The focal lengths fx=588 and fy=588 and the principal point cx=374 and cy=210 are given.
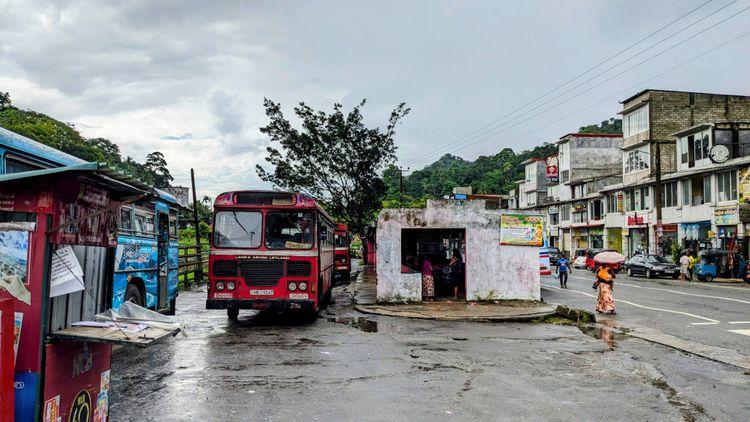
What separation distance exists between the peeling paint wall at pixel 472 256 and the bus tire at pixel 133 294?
7391mm

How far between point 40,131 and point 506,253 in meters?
61.8

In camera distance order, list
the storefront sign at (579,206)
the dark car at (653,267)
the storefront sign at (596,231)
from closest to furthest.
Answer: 1. the dark car at (653,267)
2. the storefront sign at (596,231)
3. the storefront sign at (579,206)

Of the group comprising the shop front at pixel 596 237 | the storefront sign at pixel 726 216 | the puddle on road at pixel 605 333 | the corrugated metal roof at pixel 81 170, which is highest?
the storefront sign at pixel 726 216

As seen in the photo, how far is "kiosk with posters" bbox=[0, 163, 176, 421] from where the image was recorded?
3.80m

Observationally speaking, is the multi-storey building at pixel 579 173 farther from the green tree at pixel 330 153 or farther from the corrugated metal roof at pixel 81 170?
the corrugated metal roof at pixel 81 170

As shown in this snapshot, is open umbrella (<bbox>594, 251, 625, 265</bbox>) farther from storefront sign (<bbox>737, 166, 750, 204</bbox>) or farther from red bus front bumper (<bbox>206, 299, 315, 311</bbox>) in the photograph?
storefront sign (<bbox>737, 166, 750, 204</bbox>)

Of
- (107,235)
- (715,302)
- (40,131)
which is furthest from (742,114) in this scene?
(40,131)

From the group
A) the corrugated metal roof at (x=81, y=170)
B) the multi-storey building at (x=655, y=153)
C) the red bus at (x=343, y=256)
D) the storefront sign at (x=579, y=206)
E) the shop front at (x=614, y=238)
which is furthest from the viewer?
the storefront sign at (x=579, y=206)

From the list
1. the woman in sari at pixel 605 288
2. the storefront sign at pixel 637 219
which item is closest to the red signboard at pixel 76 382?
the woman in sari at pixel 605 288

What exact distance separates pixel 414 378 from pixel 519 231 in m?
10.1

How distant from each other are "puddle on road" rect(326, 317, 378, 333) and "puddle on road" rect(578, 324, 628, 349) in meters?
4.49

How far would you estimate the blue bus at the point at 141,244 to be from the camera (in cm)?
709

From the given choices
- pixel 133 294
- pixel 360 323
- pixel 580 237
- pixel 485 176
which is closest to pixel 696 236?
pixel 580 237

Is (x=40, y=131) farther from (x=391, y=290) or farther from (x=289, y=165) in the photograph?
(x=391, y=290)
